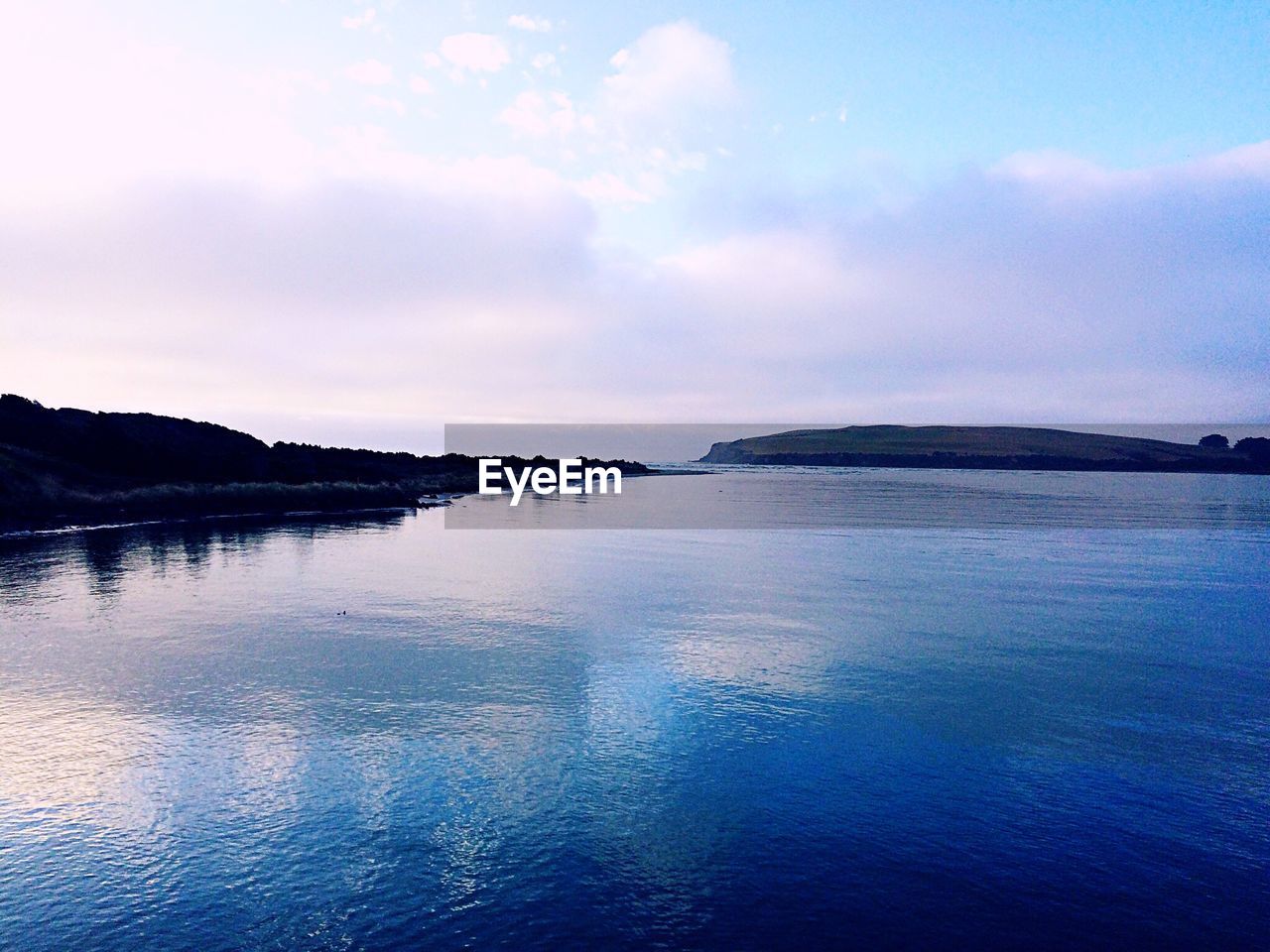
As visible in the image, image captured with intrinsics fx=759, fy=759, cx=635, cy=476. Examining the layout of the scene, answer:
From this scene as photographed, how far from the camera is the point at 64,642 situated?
1065 inches

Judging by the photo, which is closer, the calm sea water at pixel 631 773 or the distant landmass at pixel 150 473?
the calm sea water at pixel 631 773

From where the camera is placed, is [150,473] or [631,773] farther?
[150,473]

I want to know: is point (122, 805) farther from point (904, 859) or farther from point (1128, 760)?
point (1128, 760)

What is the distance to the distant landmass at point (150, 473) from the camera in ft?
218

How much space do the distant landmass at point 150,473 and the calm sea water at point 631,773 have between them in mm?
38381

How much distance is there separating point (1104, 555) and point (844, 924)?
50.6m

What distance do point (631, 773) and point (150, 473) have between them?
87167 millimetres

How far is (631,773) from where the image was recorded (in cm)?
1630

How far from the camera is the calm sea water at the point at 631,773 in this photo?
Answer: 11.4 m

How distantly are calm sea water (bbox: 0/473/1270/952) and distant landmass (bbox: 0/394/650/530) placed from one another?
126 ft

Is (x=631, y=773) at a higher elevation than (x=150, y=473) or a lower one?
lower

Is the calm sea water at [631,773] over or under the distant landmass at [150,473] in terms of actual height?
under

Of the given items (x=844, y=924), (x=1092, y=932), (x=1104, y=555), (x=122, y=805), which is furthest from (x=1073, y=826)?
(x=1104, y=555)

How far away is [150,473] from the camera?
84.5 m
